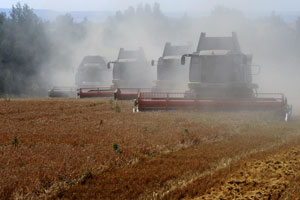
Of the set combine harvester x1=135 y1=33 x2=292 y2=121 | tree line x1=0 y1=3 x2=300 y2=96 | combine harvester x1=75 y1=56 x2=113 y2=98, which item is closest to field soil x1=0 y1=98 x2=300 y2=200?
combine harvester x1=135 y1=33 x2=292 y2=121

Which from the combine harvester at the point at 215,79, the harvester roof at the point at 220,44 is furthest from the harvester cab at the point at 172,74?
the combine harvester at the point at 215,79

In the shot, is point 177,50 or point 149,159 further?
point 177,50

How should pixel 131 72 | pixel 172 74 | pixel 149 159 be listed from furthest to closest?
pixel 131 72 → pixel 172 74 → pixel 149 159

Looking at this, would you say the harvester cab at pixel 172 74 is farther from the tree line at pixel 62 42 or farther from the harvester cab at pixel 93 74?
the tree line at pixel 62 42

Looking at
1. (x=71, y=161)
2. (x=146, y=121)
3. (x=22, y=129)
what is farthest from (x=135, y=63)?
(x=71, y=161)

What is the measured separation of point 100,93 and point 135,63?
11.4 feet

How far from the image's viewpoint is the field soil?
21.2 ft

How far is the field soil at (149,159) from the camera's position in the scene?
6.47 m

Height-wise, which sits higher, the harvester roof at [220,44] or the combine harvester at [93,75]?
the harvester roof at [220,44]

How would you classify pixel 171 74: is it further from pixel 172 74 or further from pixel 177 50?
pixel 177 50

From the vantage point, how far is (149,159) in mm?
8773

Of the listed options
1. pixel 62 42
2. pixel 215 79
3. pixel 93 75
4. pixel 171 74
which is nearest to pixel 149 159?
pixel 215 79

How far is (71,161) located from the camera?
797 centimetres

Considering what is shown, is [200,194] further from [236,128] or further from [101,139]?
[236,128]
